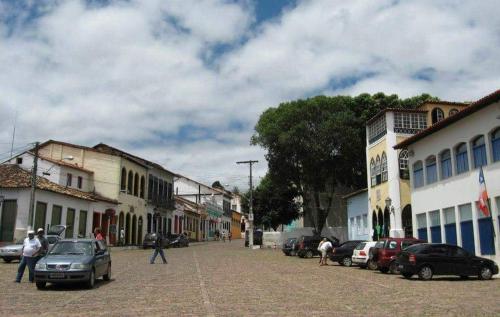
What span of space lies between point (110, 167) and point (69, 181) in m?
5.42

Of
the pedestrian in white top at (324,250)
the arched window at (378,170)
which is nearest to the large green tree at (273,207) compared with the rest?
the arched window at (378,170)

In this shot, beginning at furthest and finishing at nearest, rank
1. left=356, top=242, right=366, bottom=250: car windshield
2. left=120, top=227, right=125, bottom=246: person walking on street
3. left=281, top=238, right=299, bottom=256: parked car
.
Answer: left=120, top=227, right=125, bottom=246: person walking on street < left=281, top=238, right=299, bottom=256: parked car < left=356, top=242, right=366, bottom=250: car windshield

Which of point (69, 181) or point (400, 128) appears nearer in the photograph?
point (400, 128)

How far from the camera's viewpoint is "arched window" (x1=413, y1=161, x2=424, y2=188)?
101ft

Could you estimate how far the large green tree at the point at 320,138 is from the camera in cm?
4456

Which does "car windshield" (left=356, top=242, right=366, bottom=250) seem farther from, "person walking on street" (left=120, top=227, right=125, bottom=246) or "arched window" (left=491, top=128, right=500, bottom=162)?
"person walking on street" (left=120, top=227, right=125, bottom=246)

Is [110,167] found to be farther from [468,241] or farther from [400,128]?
[468,241]

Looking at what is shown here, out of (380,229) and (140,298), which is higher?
(380,229)

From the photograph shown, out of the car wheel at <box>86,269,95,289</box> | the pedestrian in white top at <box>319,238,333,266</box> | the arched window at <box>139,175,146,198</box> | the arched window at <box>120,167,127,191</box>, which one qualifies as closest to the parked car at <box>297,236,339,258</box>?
the pedestrian in white top at <box>319,238,333,266</box>

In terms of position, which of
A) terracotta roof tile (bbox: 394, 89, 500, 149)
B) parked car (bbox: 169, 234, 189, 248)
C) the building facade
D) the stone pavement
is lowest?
the stone pavement

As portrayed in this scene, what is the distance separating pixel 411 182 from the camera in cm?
3209

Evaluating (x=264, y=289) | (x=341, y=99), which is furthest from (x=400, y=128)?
(x=264, y=289)

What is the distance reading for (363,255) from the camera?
26250 millimetres

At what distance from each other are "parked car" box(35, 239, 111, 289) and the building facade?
26621 millimetres
